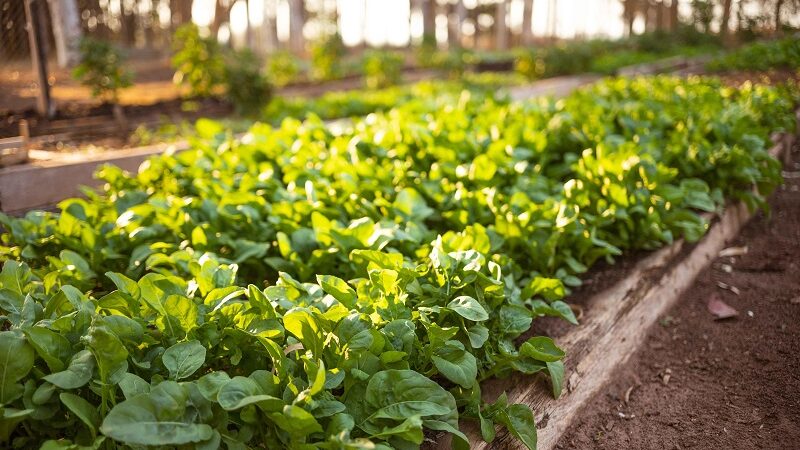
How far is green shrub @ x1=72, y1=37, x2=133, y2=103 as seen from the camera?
20.0ft

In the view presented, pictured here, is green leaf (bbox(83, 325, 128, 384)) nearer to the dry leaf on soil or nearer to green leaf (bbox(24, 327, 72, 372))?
green leaf (bbox(24, 327, 72, 372))

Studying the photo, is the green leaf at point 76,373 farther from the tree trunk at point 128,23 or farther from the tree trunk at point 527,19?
the tree trunk at point 527,19

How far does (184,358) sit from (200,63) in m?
6.72

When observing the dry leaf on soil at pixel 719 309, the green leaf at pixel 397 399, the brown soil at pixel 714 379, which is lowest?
the brown soil at pixel 714 379

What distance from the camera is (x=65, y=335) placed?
5.45 ft

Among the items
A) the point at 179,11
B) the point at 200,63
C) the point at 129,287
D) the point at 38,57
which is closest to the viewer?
the point at 129,287

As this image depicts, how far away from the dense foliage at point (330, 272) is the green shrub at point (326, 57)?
8.50 metres

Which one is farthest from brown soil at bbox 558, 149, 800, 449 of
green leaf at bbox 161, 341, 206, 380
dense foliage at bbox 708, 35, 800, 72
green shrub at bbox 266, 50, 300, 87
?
green shrub at bbox 266, 50, 300, 87

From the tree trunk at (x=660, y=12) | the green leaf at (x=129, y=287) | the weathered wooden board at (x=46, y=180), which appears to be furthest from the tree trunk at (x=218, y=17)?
the tree trunk at (x=660, y=12)

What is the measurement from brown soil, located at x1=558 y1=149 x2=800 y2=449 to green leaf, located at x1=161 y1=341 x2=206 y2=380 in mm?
1281

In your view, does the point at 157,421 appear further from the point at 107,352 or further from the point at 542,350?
the point at 542,350

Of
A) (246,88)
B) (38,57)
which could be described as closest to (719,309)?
(38,57)

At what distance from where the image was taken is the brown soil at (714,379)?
218cm

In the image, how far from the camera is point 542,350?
2.02m
